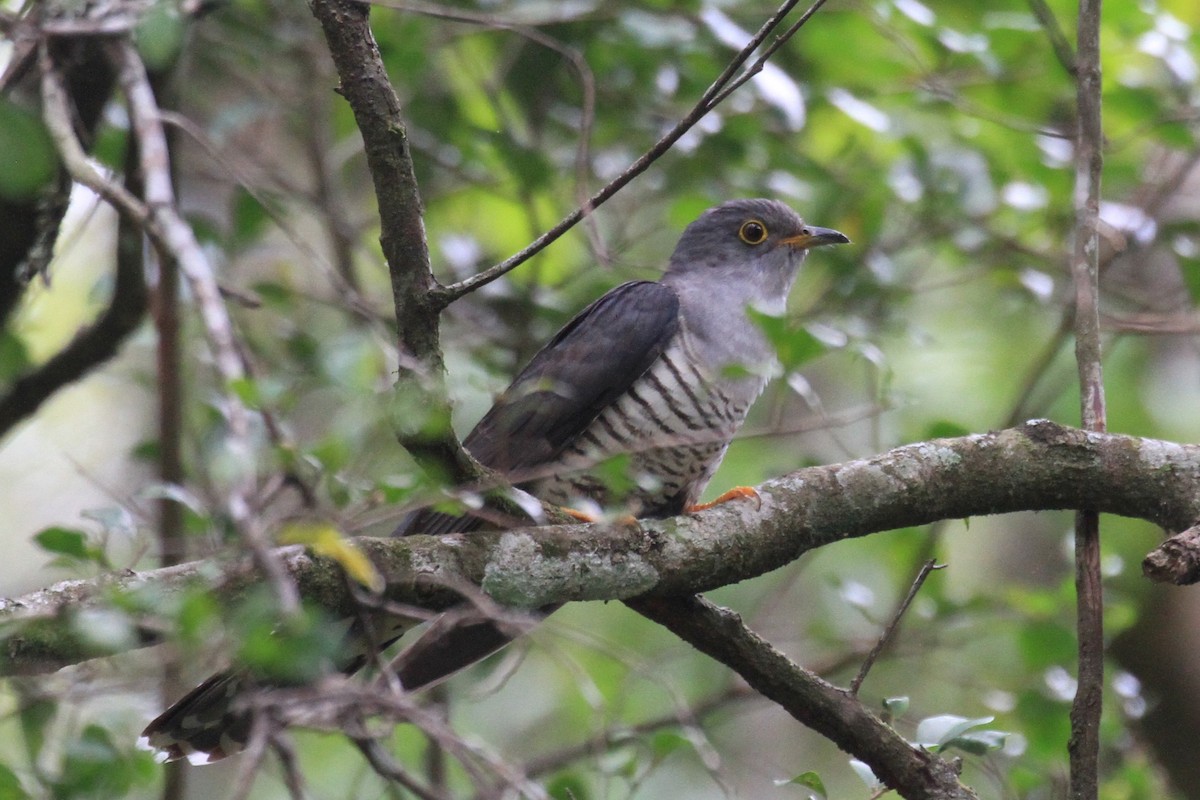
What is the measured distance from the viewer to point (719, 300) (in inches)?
152

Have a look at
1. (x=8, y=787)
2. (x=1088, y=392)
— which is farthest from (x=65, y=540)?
(x=1088, y=392)

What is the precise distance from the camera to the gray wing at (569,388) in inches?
130

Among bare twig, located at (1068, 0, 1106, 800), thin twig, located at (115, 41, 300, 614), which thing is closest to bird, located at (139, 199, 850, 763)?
bare twig, located at (1068, 0, 1106, 800)

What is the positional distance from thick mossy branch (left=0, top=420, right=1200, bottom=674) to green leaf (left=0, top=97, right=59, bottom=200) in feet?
3.48

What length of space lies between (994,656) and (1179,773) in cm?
149

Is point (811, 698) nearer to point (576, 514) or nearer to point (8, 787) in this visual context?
point (576, 514)

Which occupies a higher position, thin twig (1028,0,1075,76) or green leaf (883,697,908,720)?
thin twig (1028,0,1075,76)

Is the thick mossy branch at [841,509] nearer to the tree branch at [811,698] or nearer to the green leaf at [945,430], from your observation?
the tree branch at [811,698]

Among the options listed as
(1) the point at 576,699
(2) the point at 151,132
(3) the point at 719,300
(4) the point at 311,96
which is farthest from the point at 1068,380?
(2) the point at 151,132

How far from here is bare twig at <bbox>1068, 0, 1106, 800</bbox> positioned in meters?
2.57

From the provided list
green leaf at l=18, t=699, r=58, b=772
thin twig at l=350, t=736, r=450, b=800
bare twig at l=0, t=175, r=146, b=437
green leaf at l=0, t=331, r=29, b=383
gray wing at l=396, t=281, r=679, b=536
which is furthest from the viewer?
bare twig at l=0, t=175, r=146, b=437

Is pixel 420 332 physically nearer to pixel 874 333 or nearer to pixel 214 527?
pixel 214 527

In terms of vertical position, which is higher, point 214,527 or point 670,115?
point 670,115

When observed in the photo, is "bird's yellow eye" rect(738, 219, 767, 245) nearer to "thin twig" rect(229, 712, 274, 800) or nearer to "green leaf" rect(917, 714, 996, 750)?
"green leaf" rect(917, 714, 996, 750)
